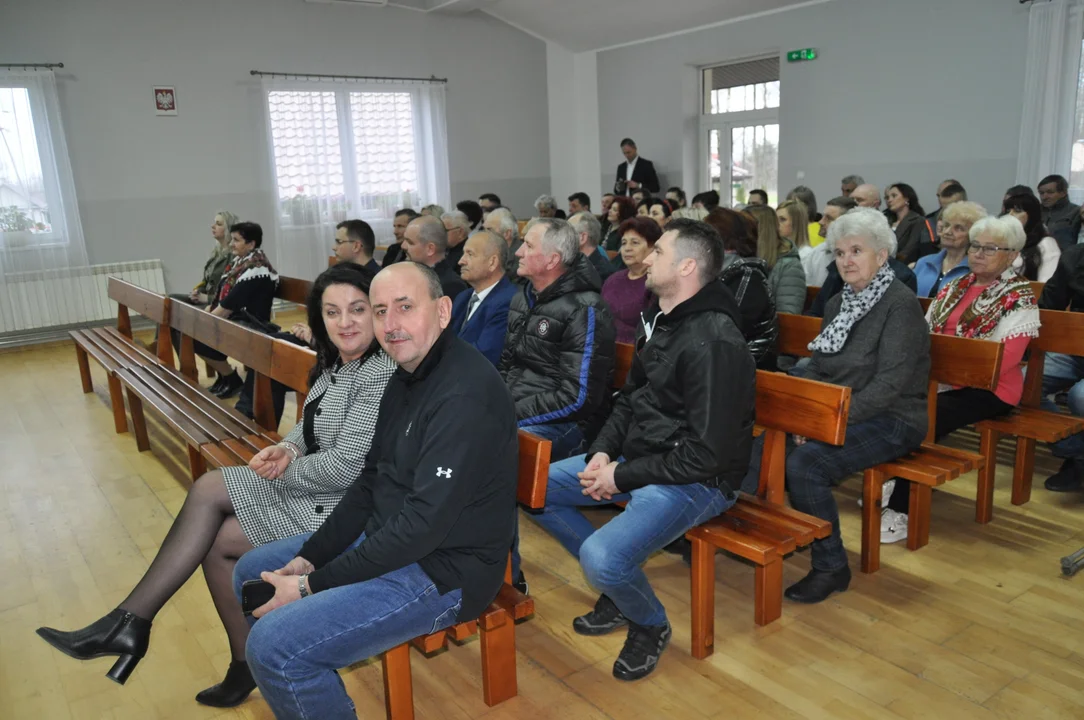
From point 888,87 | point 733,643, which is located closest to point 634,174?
point 888,87

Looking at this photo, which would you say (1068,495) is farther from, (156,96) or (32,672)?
(156,96)

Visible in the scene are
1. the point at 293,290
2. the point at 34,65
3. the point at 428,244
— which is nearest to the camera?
the point at 428,244

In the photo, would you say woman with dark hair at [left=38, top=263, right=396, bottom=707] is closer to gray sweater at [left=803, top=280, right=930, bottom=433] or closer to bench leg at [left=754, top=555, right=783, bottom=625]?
bench leg at [left=754, top=555, right=783, bottom=625]

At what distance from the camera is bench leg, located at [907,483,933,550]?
2.93 meters

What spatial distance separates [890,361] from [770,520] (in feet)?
2.38

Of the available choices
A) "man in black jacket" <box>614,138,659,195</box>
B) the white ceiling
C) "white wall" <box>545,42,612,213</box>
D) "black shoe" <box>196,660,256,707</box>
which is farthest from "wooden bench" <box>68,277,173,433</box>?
"white wall" <box>545,42,612,213</box>

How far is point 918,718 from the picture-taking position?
2051 millimetres

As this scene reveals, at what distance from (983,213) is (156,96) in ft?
25.4

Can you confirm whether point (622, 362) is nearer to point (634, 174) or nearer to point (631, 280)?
point (631, 280)

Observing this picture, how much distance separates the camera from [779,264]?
13.4 feet

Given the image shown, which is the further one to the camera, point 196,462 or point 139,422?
point 139,422

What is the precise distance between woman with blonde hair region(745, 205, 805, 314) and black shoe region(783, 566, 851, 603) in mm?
1559

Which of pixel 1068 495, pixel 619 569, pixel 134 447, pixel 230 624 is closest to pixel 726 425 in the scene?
pixel 619 569

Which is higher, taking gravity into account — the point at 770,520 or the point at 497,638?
the point at 770,520
